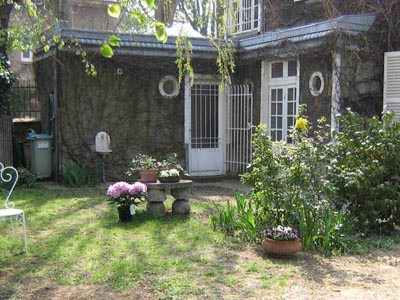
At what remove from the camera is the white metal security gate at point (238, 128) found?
42.5 ft

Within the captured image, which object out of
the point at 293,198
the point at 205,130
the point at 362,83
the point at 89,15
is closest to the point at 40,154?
the point at 205,130

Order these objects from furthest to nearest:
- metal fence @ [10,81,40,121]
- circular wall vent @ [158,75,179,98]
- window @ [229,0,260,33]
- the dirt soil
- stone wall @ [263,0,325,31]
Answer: window @ [229,0,260,33]
metal fence @ [10,81,40,121]
circular wall vent @ [158,75,179,98]
stone wall @ [263,0,325,31]
the dirt soil

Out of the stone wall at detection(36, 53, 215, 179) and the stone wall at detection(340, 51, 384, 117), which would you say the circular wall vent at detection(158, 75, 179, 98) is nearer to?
the stone wall at detection(36, 53, 215, 179)

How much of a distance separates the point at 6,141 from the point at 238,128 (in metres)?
5.43

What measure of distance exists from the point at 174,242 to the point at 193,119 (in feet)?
22.1

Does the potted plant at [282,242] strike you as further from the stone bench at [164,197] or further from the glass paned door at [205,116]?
the glass paned door at [205,116]

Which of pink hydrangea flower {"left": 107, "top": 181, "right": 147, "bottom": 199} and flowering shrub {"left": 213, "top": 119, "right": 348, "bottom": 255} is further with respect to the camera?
pink hydrangea flower {"left": 107, "top": 181, "right": 147, "bottom": 199}

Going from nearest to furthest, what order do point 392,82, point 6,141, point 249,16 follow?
point 392,82, point 6,141, point 249,16

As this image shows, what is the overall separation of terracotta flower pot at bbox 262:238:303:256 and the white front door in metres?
7.17

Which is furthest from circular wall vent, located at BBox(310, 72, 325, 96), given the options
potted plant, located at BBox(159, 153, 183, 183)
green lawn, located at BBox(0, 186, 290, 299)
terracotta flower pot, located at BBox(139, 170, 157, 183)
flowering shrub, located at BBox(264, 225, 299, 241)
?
flowering shrub, located at BBox(264, 225, 299, 241)

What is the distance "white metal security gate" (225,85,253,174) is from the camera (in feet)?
42.5

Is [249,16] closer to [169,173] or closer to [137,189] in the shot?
[169,173]

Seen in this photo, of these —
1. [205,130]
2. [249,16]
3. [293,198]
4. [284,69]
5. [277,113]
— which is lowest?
[293,198]

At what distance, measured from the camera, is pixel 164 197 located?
8281 mm
